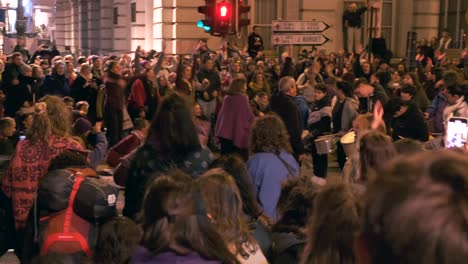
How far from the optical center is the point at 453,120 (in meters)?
8.48

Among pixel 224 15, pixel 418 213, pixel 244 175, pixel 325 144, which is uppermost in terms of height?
pixel 224 15

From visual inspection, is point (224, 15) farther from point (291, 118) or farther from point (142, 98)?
point (291, 118)

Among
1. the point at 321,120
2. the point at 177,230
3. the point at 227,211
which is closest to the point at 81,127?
the point at 321,120

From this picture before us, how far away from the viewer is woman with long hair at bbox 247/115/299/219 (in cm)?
632

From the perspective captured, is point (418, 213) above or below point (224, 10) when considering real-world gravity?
below

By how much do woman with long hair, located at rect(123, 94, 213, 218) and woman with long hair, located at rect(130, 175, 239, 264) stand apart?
1808mm

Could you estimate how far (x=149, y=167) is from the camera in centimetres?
516

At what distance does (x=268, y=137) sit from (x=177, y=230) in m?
3.41

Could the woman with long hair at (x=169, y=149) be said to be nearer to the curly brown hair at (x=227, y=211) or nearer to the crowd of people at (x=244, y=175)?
the crowd of people at (x=244, y=175)

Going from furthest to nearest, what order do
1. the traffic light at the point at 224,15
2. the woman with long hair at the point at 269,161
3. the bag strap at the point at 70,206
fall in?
the traffic light at the point at 224,15
the woman with long hair at the point at 269,161
the bag strap at the point at 70,206

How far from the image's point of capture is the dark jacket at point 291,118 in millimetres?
10492

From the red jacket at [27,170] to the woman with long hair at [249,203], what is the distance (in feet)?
4.16

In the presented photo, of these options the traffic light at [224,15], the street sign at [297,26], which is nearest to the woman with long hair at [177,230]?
the street sign at [297,26]

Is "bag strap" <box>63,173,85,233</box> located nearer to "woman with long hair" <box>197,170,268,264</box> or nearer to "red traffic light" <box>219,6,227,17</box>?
"woman with long hair" <box>197,170,268,264</box>
